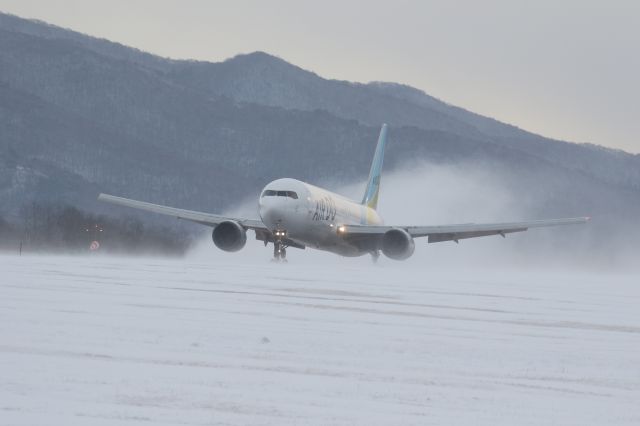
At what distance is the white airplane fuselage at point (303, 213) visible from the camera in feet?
166

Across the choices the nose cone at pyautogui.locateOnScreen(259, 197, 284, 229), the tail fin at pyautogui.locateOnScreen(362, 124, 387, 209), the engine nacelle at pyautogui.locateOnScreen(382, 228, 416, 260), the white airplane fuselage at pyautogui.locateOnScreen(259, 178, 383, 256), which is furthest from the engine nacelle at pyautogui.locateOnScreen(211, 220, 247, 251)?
the tail fin at pyautogui.locateOnScreen(362, 124, 387, 209)

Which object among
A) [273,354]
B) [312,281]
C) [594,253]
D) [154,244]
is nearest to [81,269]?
[312,281]

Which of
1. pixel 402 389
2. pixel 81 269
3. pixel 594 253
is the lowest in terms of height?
pixel 402 389

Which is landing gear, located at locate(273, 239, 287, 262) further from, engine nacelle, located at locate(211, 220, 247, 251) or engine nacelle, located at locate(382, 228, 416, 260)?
engine nacelle, located at locate(382, 228, 416, 260)

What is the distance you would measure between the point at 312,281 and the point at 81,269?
6.66 m

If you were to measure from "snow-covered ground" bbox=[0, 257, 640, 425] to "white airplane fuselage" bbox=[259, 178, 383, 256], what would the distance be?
926 inches

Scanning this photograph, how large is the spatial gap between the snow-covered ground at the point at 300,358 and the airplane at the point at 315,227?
23.9 m

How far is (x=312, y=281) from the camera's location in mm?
33938

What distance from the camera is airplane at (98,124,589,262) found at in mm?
51000

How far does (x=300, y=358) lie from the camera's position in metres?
15.0

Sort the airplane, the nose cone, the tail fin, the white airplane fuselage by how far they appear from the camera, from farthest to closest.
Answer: the tail fin, the airplane, the white airplane fuselage, the nose cone

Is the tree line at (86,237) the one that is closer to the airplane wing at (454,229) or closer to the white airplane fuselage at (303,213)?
the white airplane fuselage at (303,213)

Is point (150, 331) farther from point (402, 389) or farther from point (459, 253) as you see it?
point (459, 253)

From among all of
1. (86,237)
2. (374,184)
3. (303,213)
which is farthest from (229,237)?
(374,184)
